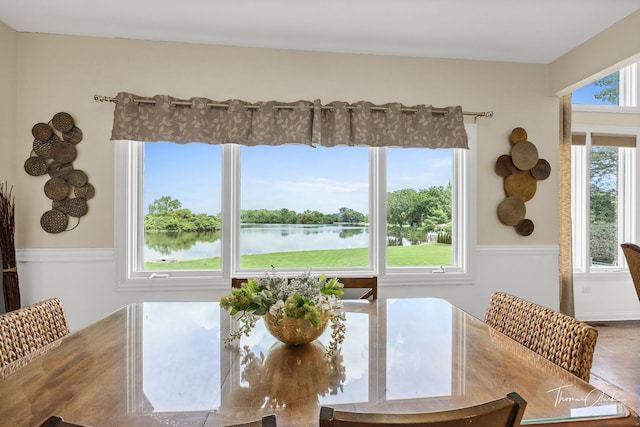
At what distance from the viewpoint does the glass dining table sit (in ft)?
3.04

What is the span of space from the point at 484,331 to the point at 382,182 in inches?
77.5

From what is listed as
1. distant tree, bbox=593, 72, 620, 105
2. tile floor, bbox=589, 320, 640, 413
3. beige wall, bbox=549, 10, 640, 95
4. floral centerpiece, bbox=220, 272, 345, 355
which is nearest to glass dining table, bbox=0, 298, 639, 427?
floral centerpiece, bbox=220, 272, 345, 355

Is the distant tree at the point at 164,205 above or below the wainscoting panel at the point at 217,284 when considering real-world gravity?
above

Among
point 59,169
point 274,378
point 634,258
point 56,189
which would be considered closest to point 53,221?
point 56,189

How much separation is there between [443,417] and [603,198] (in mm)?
4743

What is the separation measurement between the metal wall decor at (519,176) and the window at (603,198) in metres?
1.21

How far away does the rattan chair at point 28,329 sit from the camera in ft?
4.48

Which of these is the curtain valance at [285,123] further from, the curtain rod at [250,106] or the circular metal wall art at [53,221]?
the circular metal wall art at [53,221]

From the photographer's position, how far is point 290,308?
1299mm

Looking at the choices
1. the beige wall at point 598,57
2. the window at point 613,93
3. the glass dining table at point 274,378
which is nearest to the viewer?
the glass dining table at point 274,378

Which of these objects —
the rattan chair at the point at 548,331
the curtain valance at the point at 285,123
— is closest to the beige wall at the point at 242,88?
the curtain valance at the point at 285,123

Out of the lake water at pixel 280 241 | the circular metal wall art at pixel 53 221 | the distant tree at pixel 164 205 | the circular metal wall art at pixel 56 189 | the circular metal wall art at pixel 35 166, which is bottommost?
the lake water at pixel 280 241

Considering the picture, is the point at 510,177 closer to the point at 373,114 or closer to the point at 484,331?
the point at 373,114

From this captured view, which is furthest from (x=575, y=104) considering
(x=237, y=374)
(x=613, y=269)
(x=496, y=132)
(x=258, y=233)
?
(x=237, y=374)
